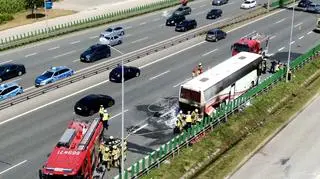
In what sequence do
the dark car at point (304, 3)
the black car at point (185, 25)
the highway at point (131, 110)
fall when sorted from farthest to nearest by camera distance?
1. the dark car at point (304, 3)
2. the black car at point (185, 25)
3. the highway at point (131, 110)

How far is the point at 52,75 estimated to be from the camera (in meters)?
52.9

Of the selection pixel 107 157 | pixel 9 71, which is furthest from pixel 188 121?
pixel 9 71

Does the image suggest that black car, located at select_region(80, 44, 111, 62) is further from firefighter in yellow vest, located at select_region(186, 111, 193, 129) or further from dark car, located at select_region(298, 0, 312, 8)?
dark car, located at select_region(298, 0, 312, 8)

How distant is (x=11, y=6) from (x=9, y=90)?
142 ft

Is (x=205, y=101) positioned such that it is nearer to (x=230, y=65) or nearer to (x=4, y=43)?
(x=230, y=65)

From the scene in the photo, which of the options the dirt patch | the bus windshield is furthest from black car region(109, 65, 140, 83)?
the dirt patch

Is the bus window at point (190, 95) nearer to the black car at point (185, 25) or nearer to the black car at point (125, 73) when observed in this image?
the black car at point (125, 73)

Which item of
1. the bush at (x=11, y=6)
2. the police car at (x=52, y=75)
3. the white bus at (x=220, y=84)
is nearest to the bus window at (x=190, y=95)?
the white bus at (x=220, y=84)

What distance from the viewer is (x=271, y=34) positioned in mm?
74188

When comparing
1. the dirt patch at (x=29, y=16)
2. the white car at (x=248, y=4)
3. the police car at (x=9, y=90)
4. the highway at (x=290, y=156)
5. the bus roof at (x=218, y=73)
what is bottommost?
the highway at (x=290, y=156)

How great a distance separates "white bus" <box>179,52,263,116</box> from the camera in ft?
134

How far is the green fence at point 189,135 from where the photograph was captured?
107 feet

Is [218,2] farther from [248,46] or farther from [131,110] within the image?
[131,110]

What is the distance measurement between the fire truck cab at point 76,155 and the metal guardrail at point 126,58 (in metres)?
11.7
